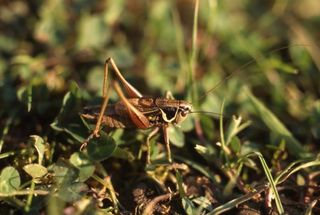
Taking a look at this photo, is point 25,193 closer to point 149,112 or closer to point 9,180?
point 9,180

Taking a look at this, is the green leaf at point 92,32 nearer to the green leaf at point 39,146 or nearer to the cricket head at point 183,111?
the cricket head at point 183,111

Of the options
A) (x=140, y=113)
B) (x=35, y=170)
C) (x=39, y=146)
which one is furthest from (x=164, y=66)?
(x=35, y=170)

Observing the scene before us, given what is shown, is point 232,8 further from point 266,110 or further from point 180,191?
point 180,191

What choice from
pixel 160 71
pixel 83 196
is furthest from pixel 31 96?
pixel 160 71

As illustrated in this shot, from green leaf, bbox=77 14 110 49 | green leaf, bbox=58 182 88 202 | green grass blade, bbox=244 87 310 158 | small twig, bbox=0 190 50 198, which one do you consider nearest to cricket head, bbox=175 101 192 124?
green grass blade, bbox=244 87 310 158

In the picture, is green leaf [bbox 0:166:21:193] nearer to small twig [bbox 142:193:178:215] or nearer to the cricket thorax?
the cricket thorax

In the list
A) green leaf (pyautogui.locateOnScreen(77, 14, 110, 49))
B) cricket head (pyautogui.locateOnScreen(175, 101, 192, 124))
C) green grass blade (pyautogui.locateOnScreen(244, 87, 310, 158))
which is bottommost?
green grass blade (pyautogui.locateOnScreen(244, 87, 310, 158))
